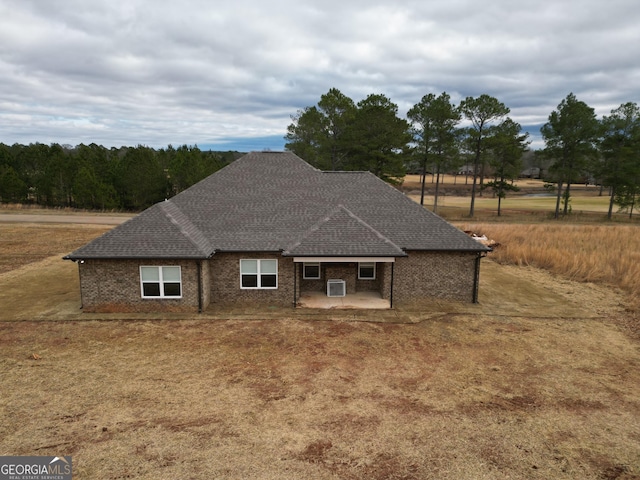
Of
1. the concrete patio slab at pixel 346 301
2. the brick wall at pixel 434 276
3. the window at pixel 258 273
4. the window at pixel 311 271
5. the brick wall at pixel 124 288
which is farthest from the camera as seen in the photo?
the window at pixel 311 271

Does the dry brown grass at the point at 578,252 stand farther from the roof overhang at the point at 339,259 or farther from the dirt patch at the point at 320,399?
the roof overhang at the point at 339,259

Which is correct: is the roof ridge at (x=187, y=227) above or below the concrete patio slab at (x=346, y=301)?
above

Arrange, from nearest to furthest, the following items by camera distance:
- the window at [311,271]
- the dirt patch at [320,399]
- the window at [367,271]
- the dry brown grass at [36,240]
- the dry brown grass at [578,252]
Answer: the dirt patch at [320,399] < the window at [311,271] < the window at [367,271] < the dry brown grass at [578,252] < the dry brown grass at [36,240]

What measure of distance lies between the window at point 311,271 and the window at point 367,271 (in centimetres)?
206

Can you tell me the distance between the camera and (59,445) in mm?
8188

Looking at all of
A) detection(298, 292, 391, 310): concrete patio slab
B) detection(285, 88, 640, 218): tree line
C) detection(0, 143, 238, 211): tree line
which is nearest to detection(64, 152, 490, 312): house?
detection(298, 292, 391, 310): concrete patio slab

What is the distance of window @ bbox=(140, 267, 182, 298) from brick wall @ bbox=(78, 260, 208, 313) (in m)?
0.18

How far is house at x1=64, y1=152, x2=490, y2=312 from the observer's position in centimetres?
1600

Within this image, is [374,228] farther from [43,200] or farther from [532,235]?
[43,200]

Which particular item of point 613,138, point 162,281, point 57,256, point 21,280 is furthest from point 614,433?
point 613,138

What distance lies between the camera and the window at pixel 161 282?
52.7 ft

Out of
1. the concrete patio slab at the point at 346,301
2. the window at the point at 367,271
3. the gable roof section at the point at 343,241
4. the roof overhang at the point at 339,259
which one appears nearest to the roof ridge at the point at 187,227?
the gable roof section at the point at 343,241

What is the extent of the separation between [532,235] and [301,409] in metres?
30.3

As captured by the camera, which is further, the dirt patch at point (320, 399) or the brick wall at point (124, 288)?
the brick wall at point (124, 288)
